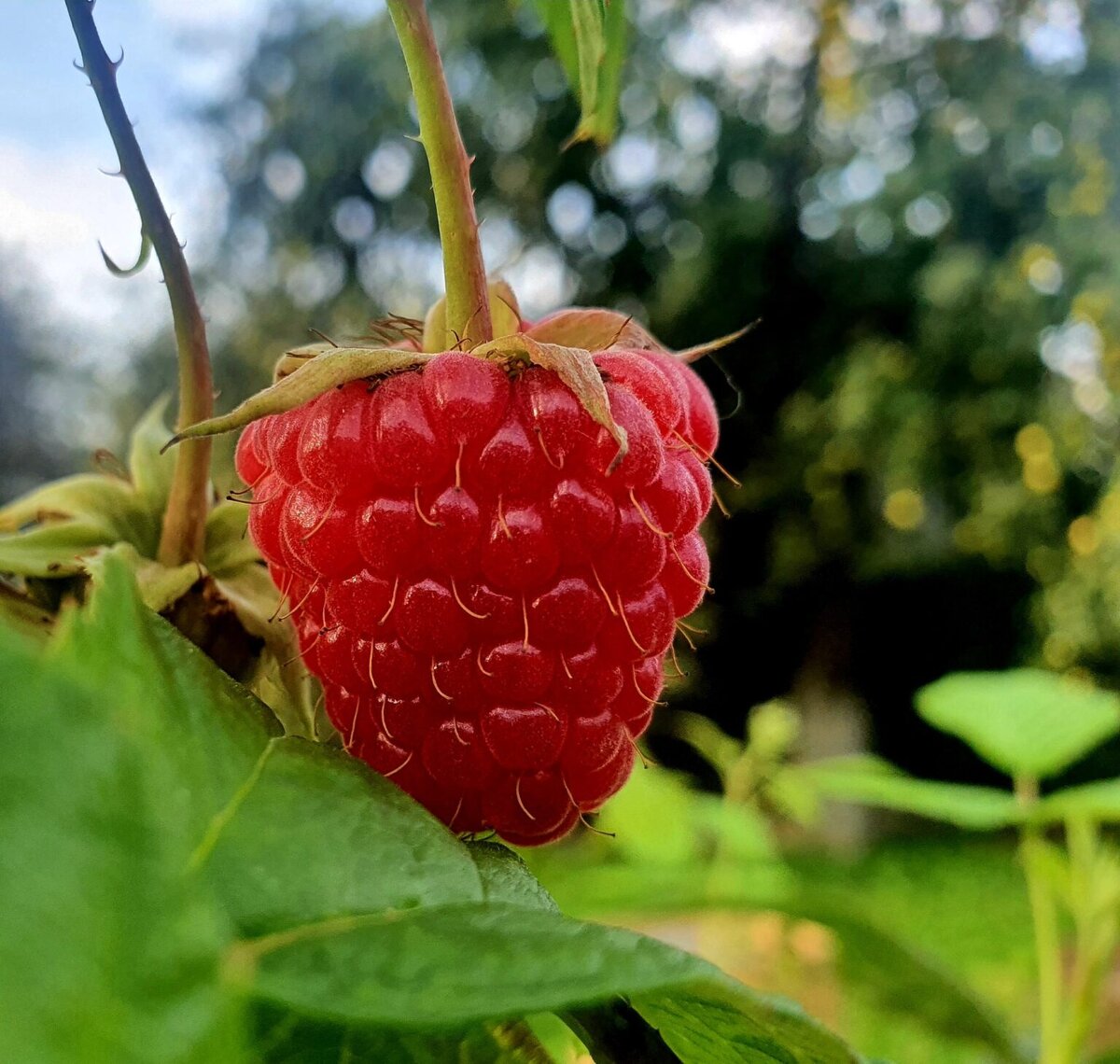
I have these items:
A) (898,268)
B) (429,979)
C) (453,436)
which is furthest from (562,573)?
(898,268)

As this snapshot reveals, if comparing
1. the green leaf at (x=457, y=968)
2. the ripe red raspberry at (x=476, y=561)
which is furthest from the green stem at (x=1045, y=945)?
the green leaf at (x=457, y=968)

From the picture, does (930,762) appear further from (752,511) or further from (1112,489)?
(1112,489)

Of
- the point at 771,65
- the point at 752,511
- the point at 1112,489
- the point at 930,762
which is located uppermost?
the point at 771,65

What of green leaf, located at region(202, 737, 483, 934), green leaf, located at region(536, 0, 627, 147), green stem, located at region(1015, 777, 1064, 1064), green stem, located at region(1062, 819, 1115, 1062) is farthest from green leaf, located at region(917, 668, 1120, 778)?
green leaf, located at region(202, 737, 483, 934)

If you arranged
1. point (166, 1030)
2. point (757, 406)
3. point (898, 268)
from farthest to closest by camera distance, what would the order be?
point (757, 406)
point (898, 268)
point (166, 1030)

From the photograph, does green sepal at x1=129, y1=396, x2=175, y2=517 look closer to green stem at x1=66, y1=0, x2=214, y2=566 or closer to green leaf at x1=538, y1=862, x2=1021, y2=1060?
green stem at x1=66, y1=0, x2=214, y2=566

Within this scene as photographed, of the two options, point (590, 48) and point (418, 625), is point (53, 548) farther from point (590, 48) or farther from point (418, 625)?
point (590, 48)
